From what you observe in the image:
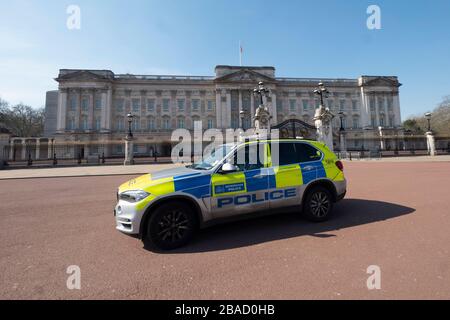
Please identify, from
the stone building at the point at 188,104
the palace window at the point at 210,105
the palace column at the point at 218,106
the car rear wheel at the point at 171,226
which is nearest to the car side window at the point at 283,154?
the car rear wheel at the point at 171,226

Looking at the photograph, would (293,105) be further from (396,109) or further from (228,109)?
(396,109)

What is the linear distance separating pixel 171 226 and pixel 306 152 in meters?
3.33

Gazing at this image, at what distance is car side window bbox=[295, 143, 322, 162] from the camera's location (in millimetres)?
4967

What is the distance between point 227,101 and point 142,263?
54.4m

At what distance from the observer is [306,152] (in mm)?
5070

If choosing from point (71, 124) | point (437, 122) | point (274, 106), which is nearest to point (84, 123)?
point (71, 124)

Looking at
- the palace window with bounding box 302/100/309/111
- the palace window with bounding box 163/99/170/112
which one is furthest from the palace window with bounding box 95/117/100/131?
the palace window with bounding box 302/100/309/111

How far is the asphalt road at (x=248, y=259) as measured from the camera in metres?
2.59

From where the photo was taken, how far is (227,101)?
181ft

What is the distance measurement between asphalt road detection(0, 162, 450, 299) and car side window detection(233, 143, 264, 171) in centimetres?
133

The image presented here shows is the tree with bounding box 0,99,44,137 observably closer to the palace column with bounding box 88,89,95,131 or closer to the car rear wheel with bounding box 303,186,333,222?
the palace column with bounding box 88,89,95,131
